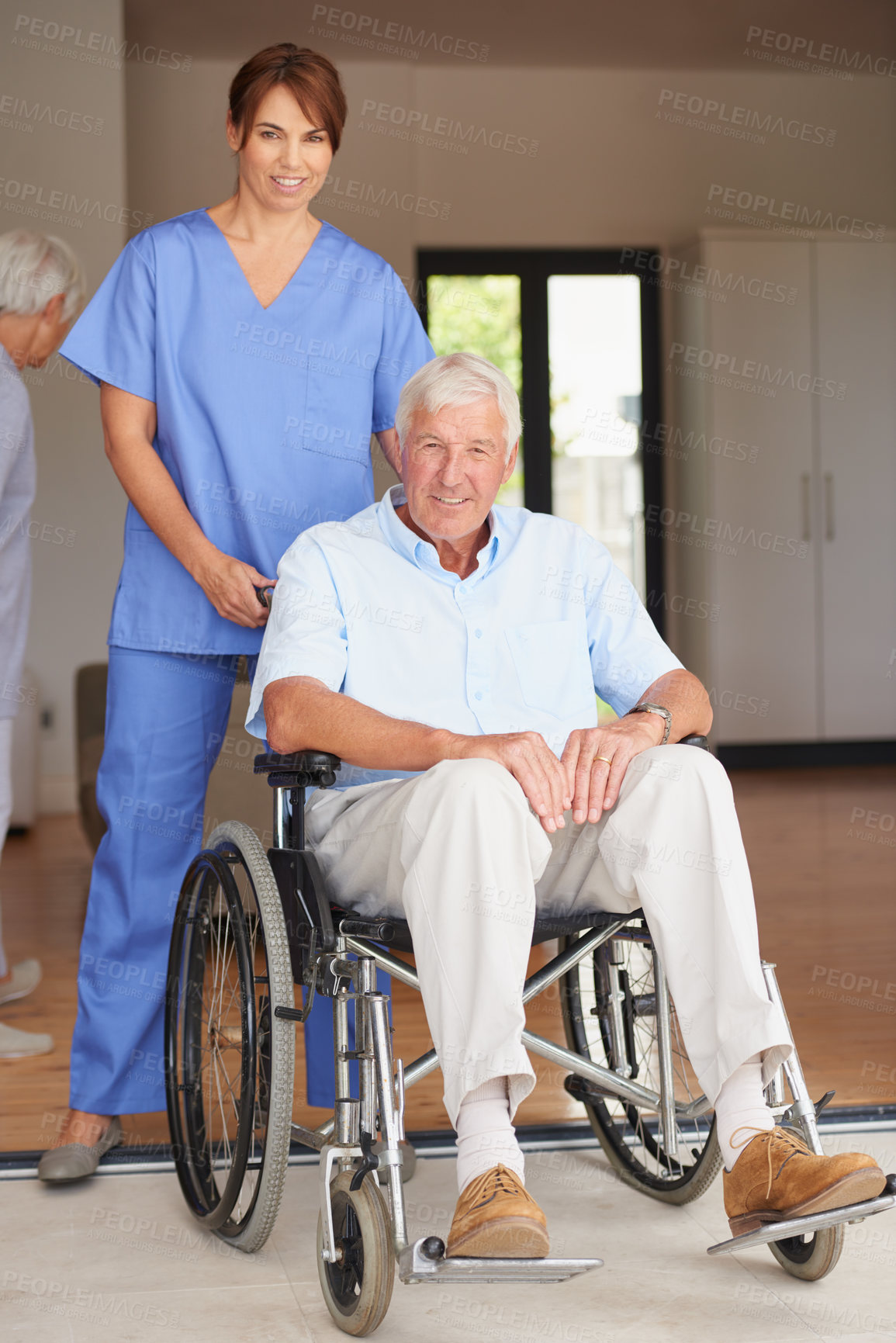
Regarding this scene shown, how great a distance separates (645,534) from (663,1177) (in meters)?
5.94

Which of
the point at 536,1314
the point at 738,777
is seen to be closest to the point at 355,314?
the point at 536,1314

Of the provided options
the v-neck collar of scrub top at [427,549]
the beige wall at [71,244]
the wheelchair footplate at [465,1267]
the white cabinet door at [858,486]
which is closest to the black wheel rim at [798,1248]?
the wheelchair footplate at [465,1267]

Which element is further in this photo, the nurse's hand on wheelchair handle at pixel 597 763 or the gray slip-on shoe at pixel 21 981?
the gray slip-on shoe at pixel 21 981

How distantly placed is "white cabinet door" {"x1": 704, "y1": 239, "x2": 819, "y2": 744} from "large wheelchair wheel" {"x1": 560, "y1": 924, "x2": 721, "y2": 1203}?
509cm

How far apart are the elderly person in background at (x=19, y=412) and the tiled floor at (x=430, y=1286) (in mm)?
899

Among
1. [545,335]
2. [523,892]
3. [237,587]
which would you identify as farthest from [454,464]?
[545,335]

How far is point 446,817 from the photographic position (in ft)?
4.87

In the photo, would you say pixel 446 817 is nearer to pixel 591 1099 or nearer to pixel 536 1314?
pixel 536 1314

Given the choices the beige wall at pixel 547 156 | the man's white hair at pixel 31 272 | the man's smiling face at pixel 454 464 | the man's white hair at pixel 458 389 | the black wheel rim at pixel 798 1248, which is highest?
the beige wall at pixel 547 156

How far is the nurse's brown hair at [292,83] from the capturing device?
78.1 inches

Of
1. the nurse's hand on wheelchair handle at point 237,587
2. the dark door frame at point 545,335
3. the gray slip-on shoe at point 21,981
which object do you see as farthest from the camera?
the dark door frame at point 545,335

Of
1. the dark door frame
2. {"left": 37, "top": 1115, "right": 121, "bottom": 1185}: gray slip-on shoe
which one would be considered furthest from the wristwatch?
the dark door frame

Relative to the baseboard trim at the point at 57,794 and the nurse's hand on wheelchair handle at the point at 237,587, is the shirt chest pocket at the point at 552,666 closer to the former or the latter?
the nurse's hand on wheelchair handle at the point at 237,587

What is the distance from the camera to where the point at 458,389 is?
1.81 m
